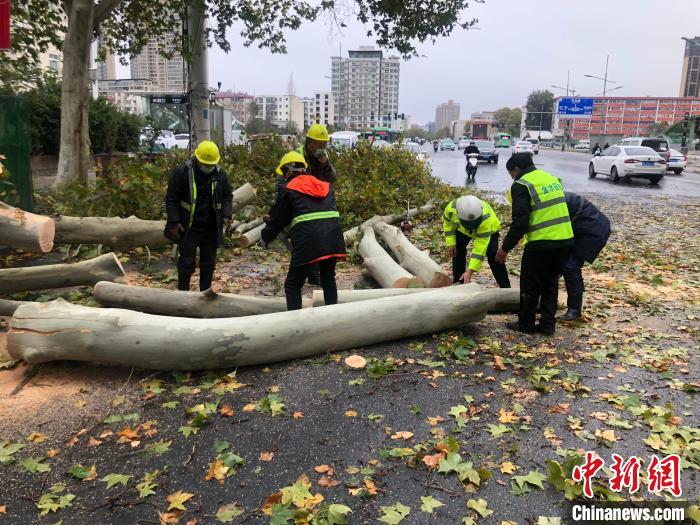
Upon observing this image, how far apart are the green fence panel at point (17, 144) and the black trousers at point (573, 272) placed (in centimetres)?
699

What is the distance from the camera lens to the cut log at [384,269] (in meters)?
5.62

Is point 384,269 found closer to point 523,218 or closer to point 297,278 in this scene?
point 297,278

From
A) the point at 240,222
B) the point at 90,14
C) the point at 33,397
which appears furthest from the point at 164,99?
the point at 33,397

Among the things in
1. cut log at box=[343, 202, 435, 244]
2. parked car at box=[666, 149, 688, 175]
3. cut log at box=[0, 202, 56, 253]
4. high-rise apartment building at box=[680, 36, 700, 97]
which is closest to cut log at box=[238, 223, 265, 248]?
cut log at box=[343, 202, 435, 244]

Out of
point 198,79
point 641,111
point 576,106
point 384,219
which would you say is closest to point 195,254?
point 384,219

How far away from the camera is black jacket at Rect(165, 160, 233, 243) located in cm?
503

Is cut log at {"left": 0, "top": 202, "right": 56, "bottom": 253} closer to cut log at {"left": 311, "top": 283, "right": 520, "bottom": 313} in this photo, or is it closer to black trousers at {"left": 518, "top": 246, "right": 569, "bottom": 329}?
cut log at {"left": 311, "top": 283, "right": 520, "bottom": 313}

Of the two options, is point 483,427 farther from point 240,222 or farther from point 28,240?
point 240,222

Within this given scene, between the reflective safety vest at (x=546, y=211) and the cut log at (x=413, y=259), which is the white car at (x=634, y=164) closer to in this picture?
the cut log at (x=413, y=259)

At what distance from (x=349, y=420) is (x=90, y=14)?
33.8 feet

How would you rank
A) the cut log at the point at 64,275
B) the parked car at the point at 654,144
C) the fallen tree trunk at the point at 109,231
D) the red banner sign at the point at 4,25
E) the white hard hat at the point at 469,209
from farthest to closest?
the parked car at the point at 654,144, the fallen tree trunk at the point at 109,231, the red banner sign at the point at 4,25, the cut log at the point at 64,275, the white hard hat at the point at 469,209

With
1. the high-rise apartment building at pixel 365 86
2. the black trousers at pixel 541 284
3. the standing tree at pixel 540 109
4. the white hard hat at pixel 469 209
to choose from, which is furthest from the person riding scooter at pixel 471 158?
the standing tree at pixel 540 109

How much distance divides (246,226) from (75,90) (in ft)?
16.6

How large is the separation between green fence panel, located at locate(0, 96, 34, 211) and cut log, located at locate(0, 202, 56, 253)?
12.0ft
